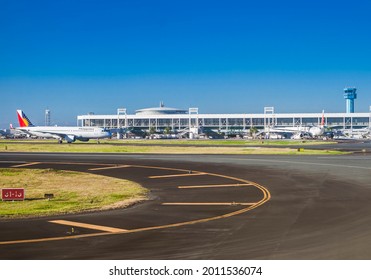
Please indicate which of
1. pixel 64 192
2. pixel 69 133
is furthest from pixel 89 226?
pixel 69 133

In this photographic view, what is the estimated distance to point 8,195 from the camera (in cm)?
2562

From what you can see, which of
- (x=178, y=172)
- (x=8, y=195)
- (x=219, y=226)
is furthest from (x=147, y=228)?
(x=178, y=172)

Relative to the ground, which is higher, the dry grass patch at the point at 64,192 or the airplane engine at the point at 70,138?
the airplane engine at the point at 70,138

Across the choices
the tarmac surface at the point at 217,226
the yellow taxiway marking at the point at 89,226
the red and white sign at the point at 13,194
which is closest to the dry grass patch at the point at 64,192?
the red and white sign at the point at 13,194

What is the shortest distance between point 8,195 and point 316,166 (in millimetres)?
31609

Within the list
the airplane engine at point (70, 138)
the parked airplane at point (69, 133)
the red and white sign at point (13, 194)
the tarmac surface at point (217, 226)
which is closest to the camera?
the tarmac surface at point (217, 226)

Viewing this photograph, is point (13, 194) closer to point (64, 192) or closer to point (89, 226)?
point (64, 192)

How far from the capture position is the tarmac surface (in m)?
14.1

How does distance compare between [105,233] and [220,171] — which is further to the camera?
[220,171]

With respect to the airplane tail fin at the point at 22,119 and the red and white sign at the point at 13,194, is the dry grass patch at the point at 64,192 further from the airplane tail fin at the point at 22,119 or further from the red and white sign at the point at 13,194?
the airplane tail fin at the point at 22,119

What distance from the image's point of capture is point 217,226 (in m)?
18.2

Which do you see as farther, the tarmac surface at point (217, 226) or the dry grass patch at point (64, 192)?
the dry grass patch at point (64, 192)

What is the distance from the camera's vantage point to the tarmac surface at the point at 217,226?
1409 centimetres
